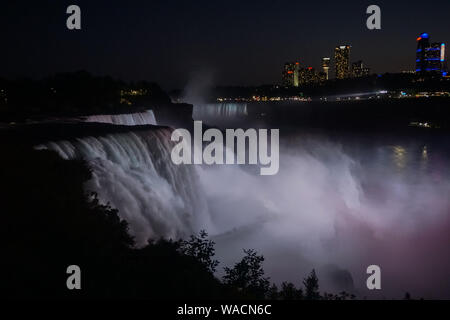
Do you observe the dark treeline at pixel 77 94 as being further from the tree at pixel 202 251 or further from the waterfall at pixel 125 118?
the tree at pixel 202 251

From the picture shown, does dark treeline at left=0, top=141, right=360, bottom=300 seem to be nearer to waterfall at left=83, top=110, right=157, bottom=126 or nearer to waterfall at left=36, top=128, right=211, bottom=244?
waterfall at left=36, top=128, right=211, bottom=244

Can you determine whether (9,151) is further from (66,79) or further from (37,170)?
(66,79)

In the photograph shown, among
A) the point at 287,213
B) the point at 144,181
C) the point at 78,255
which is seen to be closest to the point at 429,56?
the point at 287,213
